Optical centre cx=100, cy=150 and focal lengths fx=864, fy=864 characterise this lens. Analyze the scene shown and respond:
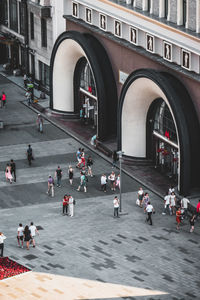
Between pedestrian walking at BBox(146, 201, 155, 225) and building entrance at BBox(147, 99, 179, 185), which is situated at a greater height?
building entrance at BBox(147, 99, 179, 185)

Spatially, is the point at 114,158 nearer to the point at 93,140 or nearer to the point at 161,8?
the point at 93,140

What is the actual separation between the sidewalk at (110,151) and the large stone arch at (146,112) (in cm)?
140

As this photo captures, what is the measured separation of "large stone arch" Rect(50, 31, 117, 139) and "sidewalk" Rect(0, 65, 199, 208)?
40.8 inches

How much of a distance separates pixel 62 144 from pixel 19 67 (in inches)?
949

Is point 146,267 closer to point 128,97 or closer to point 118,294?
point 118,294

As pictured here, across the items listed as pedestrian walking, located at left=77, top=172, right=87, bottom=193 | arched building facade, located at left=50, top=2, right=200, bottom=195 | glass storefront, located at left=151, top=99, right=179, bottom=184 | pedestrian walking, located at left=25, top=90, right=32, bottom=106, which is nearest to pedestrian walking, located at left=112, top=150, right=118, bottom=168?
arched building facade, located at left=50, top=2, right=200, bottom=195

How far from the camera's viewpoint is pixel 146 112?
229 feet

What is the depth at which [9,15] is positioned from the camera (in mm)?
97812

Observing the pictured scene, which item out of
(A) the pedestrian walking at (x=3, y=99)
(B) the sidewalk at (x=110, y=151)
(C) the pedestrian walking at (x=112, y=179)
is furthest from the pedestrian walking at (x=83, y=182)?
(A) the pedestrian walking at (x=3, y=99)

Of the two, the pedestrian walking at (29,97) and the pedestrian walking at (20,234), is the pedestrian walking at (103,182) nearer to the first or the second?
the pedestrian walking at (20,234)

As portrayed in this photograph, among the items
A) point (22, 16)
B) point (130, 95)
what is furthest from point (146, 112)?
point (22, 16)

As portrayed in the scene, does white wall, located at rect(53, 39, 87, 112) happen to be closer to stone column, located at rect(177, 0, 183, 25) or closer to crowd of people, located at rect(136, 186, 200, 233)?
stone column, located at rect(177, 0, 183, 25)

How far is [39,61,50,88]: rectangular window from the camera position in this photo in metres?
88.9

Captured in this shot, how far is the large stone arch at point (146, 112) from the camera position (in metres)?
62.1
